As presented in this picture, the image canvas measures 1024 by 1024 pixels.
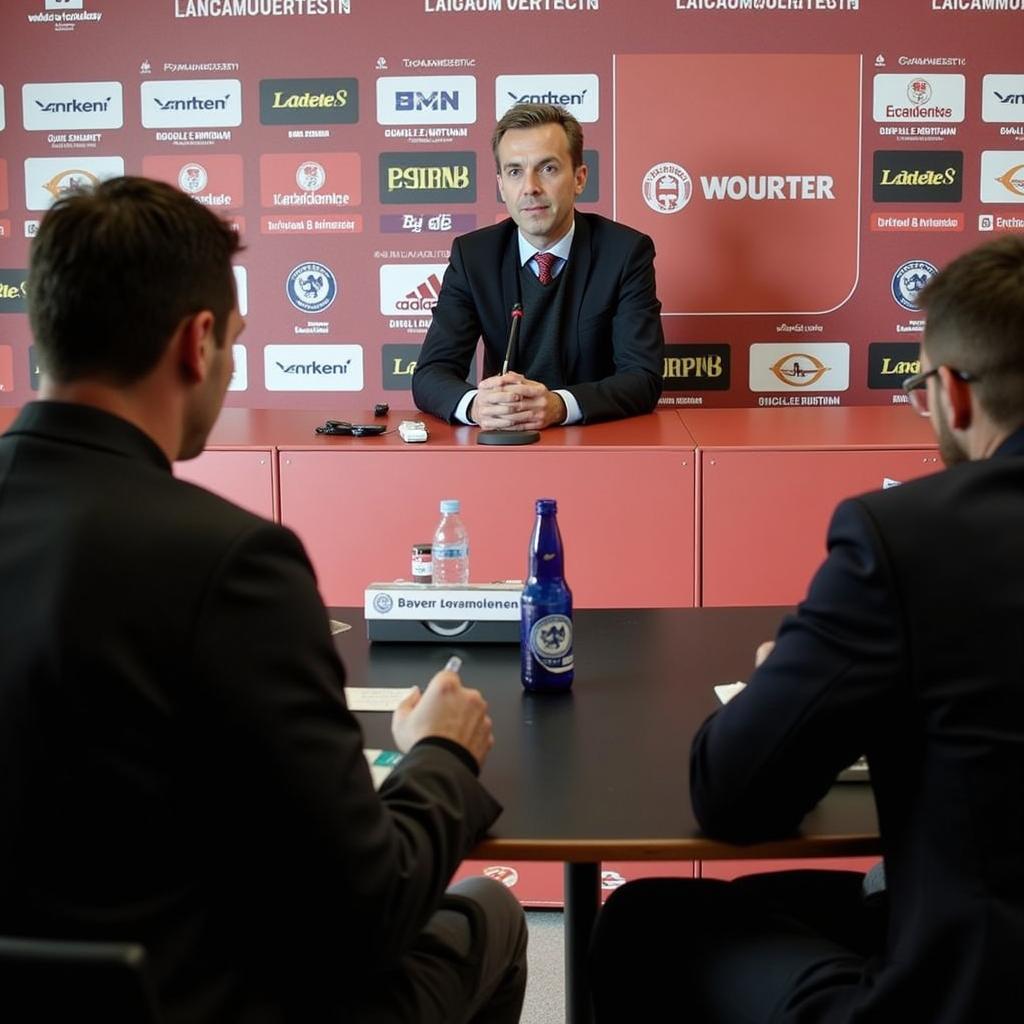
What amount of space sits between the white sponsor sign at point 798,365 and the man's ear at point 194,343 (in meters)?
3.44

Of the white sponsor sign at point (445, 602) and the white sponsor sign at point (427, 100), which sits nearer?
the white sponsor sign at point (445, 602)

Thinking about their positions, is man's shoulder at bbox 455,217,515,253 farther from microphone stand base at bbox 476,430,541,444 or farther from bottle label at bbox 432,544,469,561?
bottle label at bbox 432,544,469,561

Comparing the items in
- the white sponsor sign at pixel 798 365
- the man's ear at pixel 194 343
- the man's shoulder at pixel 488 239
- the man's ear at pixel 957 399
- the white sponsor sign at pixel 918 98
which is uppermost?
the white sponsor sign at pixel 918 98

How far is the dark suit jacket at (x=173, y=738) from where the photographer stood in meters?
0.94

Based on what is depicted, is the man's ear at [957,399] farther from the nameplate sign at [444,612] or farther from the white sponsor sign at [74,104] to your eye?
the white sponsor sign at [74,104]

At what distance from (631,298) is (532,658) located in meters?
2.15

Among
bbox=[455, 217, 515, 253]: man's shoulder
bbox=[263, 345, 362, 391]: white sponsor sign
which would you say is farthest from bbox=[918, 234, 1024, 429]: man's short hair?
bbox=[263, 345, 362, 391]: white sponsor sign

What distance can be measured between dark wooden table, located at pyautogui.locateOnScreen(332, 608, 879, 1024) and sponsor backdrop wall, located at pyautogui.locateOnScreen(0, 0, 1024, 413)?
8.37 feet

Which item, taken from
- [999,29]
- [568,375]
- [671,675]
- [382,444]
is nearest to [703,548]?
[382,444]

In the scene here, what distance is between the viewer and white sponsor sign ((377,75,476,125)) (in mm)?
4273

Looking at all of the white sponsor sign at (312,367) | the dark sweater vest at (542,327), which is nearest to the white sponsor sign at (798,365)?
the dark sweater vest at (542,327)

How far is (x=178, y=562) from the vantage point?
0.97 meters

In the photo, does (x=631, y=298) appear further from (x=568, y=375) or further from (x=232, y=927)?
(x=232, y=927)

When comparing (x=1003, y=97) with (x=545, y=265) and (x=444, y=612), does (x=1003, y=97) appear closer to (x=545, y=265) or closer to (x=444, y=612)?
(x=545, y=265)
